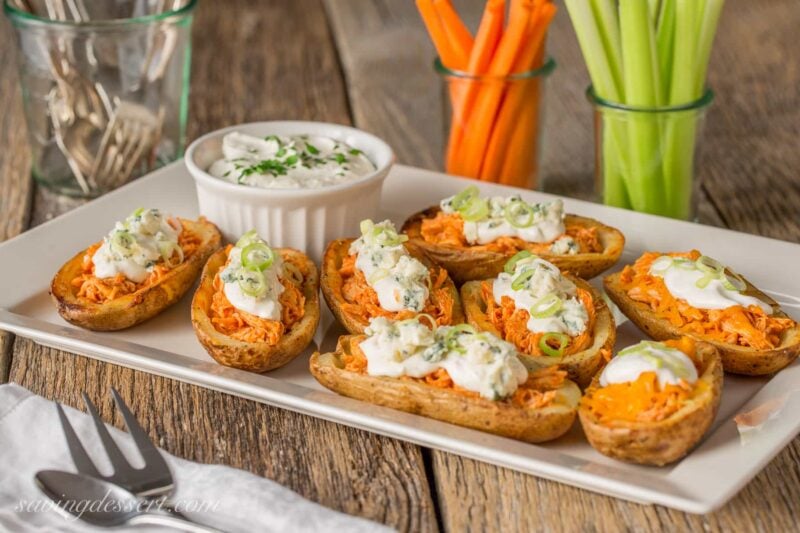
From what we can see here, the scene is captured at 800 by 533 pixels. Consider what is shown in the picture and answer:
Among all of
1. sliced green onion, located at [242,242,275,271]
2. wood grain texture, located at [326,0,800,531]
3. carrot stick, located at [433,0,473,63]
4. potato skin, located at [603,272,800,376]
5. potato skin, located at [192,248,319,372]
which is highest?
carrot stick, located at [433,0,473,63]

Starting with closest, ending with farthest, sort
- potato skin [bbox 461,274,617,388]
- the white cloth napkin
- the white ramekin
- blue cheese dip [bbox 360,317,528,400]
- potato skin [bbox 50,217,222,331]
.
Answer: the white cloth napkin, blue cheese dip [bbox 360,317,528,400], potato skin [bbox 461,274,617,388], potato skin [bbox 50,217,222,331], the white ramekin

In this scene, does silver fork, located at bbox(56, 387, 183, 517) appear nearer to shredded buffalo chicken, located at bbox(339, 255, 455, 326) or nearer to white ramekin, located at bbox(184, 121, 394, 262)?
shredded buffalo chicken, located at bbox(339, 255, 455, 326)

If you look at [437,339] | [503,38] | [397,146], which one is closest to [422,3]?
[503,38]

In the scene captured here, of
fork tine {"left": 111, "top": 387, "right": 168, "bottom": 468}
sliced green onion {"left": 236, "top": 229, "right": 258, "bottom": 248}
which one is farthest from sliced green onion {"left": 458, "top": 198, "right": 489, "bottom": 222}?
fork tine {"left": 111, "top": 387, "right": 168, "bottom": 468}

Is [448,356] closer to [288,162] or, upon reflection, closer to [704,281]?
[704,281]

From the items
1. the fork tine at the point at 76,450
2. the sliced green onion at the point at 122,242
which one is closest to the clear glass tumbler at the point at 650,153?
the sliced green onion at the point at 122,242
